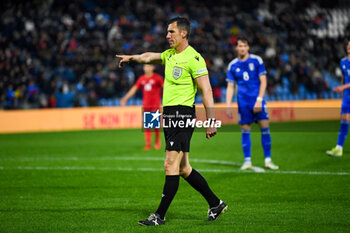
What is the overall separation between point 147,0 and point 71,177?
71.1 ft

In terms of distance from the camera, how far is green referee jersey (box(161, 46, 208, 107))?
5625mm

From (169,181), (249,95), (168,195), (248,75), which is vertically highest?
(248,75)

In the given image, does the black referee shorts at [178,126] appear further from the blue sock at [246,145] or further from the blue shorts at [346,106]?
the blue shorts at [346,106]

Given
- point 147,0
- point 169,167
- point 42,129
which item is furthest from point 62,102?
point 169,167

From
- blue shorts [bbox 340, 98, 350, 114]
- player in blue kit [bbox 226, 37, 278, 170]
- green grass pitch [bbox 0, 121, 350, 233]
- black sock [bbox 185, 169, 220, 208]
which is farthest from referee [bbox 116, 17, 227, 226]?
blue shorts [bbox 340, 98, 350, 114]

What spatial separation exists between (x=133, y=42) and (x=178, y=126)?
20.5 metres

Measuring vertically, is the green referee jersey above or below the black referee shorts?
above

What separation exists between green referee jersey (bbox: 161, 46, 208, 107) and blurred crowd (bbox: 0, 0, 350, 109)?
16988 mm

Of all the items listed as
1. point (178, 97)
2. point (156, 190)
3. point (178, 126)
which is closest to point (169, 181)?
point (178, 126)

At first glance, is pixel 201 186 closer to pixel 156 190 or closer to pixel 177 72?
pixel 177 72

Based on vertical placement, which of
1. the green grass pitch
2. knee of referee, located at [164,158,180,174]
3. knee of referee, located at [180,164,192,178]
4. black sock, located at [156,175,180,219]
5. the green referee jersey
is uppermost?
the green referee jersey

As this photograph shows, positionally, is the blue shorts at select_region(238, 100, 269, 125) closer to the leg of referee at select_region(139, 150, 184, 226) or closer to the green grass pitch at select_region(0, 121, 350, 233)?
the green grass pitch at select_region(0, 121, 350, 233)

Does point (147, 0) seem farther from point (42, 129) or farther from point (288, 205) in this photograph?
point (288, 205)

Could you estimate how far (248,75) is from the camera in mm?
10141
